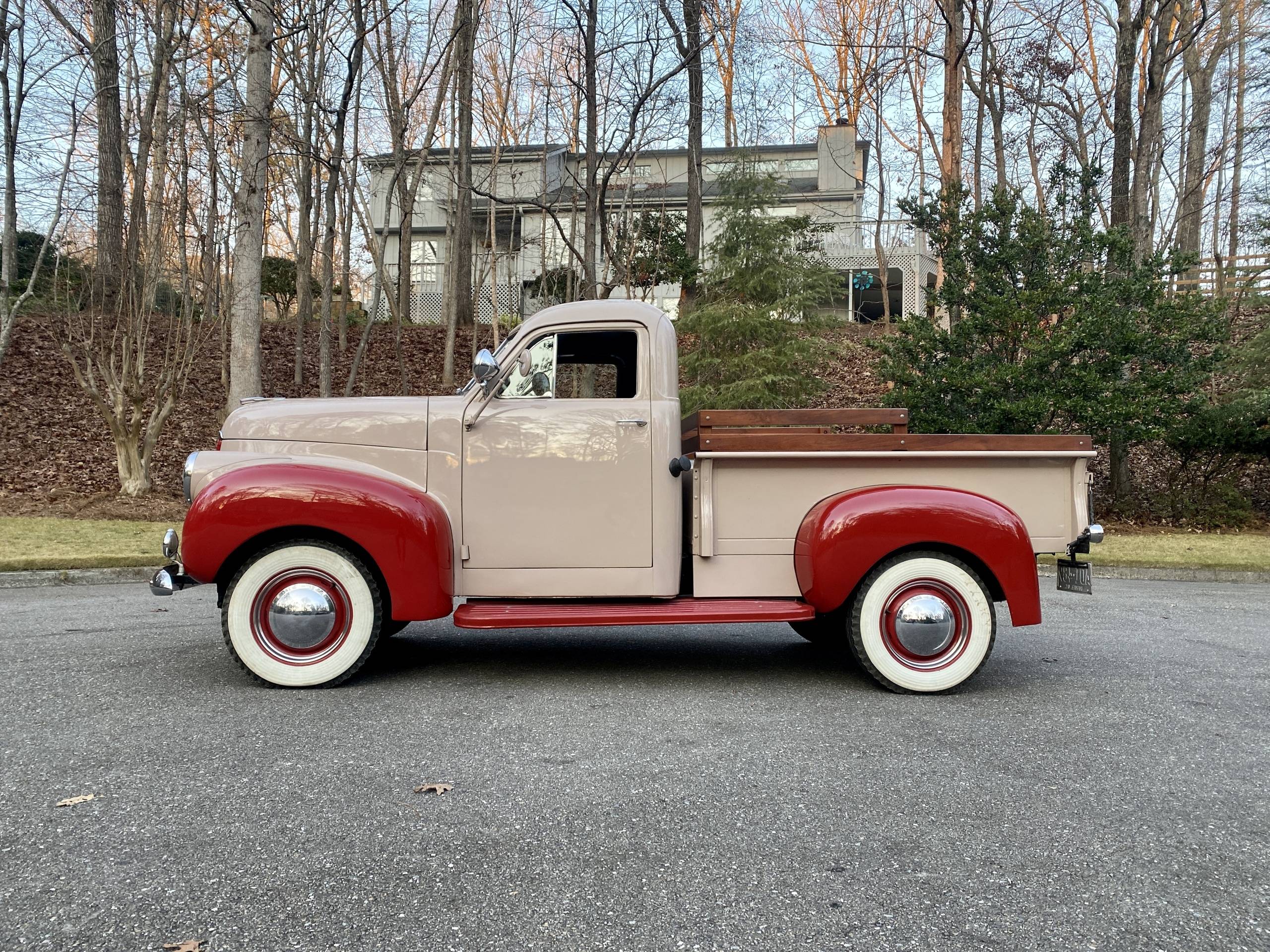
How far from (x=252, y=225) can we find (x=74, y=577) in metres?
5.75

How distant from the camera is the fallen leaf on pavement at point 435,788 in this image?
3.28 meters

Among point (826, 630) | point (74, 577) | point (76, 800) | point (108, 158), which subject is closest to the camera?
point (76, 800)

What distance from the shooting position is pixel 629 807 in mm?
3158

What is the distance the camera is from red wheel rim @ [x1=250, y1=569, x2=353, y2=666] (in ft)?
15.7

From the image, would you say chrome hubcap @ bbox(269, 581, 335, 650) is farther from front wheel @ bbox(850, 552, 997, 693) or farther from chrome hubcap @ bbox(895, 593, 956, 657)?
chrome hubcap @ bbox(895, 593, 956, 657)

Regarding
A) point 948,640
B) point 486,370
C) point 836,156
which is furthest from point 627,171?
point 948,640

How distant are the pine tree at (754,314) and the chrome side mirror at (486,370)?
10.1 meters

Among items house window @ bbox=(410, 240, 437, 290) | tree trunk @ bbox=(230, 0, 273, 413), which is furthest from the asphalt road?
house window @ bbox=(410, 240, 437, 290)

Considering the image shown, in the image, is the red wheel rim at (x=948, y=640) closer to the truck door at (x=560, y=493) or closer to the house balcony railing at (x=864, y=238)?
the truck door at (x=560, y=493)

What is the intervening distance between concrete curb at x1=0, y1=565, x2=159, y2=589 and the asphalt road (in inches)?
153

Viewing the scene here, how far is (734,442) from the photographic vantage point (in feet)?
15.9

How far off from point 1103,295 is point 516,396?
11.0 metres

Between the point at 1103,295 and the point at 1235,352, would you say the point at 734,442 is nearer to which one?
the point at 1103,295

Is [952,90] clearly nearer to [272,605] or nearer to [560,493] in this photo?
[560,493]
